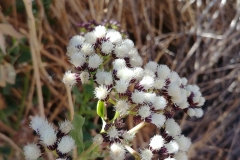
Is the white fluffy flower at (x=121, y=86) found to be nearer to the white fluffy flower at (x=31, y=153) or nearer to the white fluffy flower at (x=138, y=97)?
the white fluffy flower at (x=138, y=97)

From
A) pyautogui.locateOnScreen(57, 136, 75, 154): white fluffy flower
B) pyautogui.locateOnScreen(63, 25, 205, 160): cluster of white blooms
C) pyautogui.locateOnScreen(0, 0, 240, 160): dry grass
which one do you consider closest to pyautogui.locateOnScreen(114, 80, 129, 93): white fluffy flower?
pyautogui.locateOnScreen(63, 25, 205, 160): cluster of white blooms

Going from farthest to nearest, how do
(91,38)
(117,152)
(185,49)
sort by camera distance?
(185,49) → (91,38) → (117,152)

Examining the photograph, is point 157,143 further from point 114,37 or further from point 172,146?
point 114,37

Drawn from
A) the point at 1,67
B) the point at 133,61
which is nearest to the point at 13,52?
the point at 1,67

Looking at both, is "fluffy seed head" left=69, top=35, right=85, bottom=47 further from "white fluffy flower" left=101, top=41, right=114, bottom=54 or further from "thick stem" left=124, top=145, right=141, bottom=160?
"thick stem" left=124, top=145, right=141, bottom=160

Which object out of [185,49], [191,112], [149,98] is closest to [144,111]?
[149,98]

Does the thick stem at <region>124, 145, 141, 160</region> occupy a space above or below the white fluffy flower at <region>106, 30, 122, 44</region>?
below

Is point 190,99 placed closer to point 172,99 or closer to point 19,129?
point 172,99
